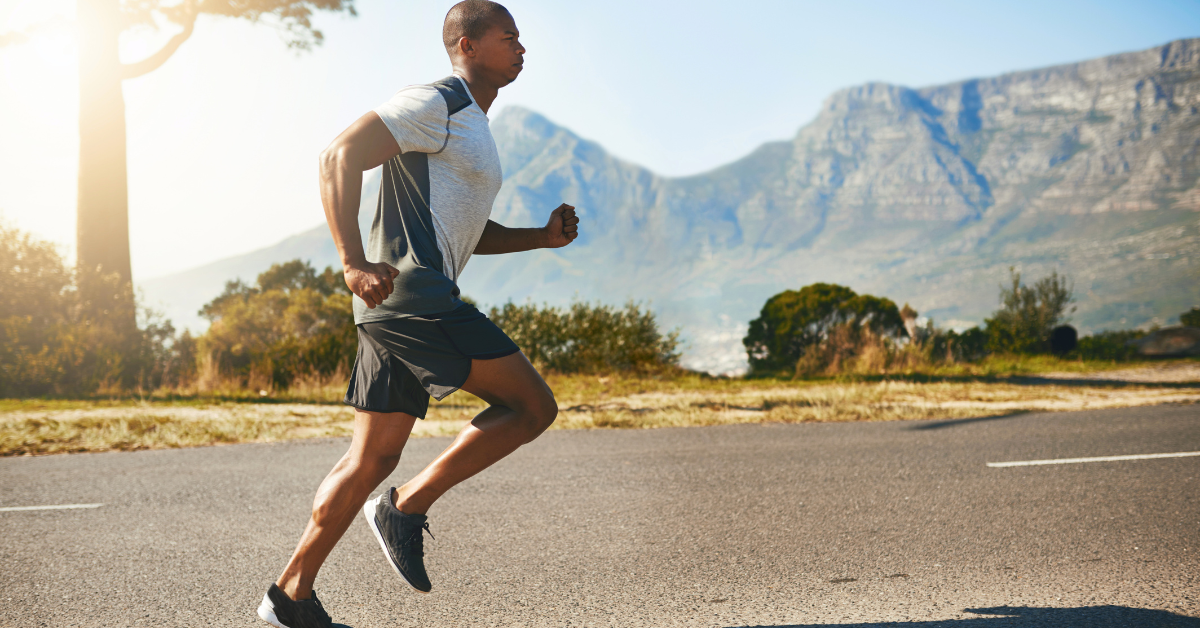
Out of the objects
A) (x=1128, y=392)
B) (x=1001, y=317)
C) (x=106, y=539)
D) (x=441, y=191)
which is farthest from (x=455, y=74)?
(x=1001, y=317)

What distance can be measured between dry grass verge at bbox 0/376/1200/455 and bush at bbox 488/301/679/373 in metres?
1.04

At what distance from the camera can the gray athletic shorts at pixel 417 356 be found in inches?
85.9

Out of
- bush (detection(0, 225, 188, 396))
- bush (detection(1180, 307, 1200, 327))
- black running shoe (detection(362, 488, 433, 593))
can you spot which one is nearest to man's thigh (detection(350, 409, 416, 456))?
black running shoe (detection(362, 488, 433, 593))

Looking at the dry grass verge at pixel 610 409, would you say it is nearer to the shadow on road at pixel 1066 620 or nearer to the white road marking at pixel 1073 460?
the white road marking at pixel 1073 460

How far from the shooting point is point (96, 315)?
11.5 meters

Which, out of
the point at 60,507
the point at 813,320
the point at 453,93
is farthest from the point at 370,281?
the point at 813,320

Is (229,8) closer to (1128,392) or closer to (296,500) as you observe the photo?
(296,500)

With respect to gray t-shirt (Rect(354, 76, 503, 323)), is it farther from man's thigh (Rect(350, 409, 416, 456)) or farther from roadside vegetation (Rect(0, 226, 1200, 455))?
roadside vegetation (Rect(0, 226, 1200, 455))

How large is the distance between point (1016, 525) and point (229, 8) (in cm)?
1543

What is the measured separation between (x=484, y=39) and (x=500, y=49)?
60mm

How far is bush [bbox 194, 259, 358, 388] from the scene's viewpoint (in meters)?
11.0

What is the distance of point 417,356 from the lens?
2191mm

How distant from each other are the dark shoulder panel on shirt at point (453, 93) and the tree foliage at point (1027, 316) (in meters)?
15.7

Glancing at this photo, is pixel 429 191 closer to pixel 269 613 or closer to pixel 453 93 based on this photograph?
pixel 453 93
